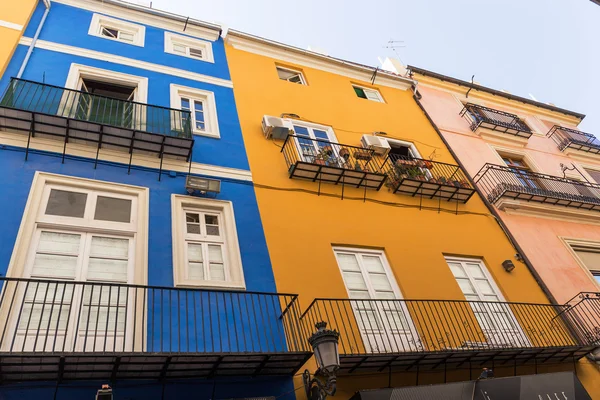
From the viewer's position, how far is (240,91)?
12172 millimetres

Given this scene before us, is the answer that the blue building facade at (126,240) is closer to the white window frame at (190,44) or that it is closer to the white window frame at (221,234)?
the white window frame at (221,234)

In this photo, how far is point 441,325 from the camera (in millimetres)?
8336

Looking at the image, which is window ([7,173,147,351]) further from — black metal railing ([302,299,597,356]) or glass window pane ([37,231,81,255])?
black metal railing ([302,299,597,356])

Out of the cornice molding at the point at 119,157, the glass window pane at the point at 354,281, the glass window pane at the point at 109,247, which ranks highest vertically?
the cornice molding at the point at 119,157

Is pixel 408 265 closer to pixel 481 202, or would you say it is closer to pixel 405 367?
pixel 405 367

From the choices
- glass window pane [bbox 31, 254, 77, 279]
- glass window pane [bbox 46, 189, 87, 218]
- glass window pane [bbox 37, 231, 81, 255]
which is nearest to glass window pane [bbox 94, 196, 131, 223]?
glass window pane [bbox 46, 189, 87, 218]

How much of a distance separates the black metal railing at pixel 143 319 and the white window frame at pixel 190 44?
8.10m

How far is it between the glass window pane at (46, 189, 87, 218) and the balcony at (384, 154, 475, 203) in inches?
272

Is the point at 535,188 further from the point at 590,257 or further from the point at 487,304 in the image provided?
the point at 487,304

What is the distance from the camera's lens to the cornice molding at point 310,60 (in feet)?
46.8

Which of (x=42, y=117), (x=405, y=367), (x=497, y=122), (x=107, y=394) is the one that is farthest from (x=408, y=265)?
(x=497, y=122)

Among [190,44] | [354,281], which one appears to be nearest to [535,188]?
[354,281]

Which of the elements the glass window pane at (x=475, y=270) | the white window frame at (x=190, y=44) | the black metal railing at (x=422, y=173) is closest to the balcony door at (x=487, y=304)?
the glass window pane at (x=475, y=270)

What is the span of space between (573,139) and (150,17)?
1572cm
